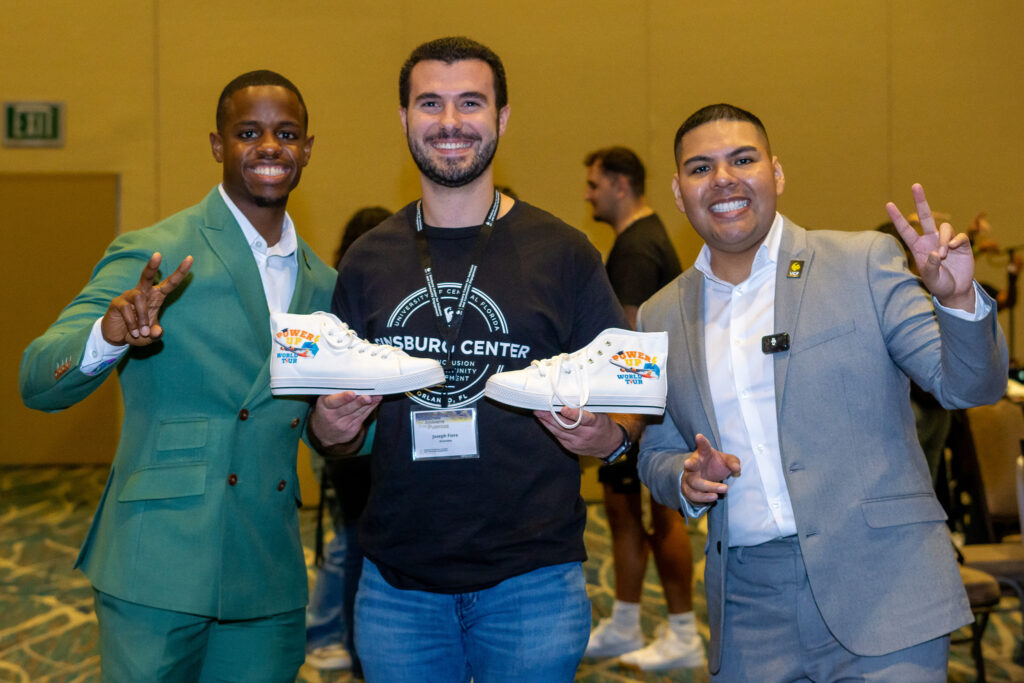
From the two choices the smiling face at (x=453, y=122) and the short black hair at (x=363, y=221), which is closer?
the smiling face at (x=453, y=122)

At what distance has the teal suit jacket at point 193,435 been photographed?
224cm

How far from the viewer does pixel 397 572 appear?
2.10m

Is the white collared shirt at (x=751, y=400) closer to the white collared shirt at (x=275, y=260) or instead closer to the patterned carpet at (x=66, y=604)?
the white collared shirt at (x=275, y=260)

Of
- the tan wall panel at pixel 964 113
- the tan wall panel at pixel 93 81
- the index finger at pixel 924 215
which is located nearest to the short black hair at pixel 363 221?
the index finger at pixel 924 215

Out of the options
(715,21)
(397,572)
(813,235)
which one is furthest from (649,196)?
(397,572)

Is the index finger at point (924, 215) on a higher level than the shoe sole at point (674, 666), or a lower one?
higher

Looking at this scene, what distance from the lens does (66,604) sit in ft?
17.4

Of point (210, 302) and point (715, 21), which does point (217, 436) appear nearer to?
point (210, 302)

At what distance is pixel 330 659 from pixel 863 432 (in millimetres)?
3045

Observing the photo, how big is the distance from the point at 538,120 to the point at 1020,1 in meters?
4.27

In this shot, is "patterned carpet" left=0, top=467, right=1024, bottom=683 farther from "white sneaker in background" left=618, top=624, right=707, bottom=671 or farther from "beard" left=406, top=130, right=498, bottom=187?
"beard" left=406, top=130, right=498, bottom=187

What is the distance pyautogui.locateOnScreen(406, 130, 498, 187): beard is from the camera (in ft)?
7.09

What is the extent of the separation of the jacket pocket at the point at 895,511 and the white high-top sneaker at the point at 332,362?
98cm

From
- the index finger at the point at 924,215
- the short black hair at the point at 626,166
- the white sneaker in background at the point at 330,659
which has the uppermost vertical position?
the short black hair at the point at 626,166
